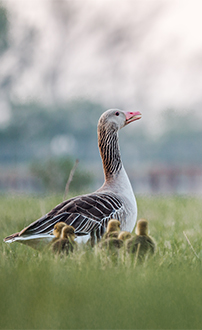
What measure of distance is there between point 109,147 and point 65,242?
5.64 feet

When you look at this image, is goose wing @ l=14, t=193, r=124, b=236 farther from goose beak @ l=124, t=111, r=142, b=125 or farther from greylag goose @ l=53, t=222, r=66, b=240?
goose beak @ l=124, t=111, r=142, b=125

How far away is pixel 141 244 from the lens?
12.0 feet

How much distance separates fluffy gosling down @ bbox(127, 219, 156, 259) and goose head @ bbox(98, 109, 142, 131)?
1.69 meters

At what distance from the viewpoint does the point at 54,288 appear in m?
2.94

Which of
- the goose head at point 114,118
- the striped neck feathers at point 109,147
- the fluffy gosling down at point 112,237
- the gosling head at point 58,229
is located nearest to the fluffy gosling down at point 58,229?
the gosling head at point 58,229

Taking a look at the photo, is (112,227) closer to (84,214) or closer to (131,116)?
(84,214)

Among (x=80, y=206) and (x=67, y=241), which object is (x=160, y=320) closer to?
(x=67, y=241)

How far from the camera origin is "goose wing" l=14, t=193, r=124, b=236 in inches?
155

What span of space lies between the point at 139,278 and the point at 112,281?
0.24m

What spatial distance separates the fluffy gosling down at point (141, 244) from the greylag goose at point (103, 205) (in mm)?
586

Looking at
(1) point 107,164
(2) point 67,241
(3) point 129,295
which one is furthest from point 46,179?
(3) point 129,295

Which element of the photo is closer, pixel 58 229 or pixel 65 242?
pixel 65 242

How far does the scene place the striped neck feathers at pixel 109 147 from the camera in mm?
4988

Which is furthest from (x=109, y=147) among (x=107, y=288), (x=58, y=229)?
(x=107, y=288)
